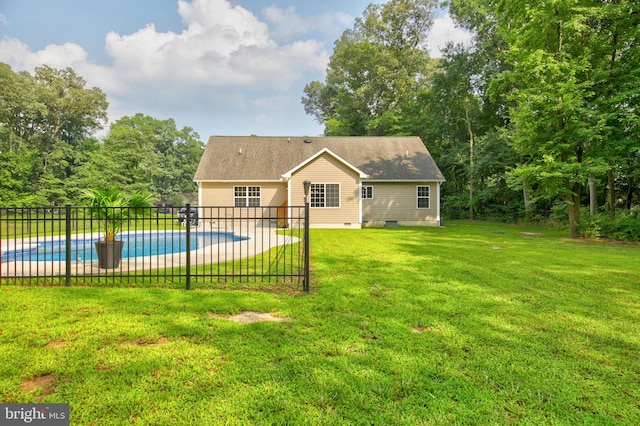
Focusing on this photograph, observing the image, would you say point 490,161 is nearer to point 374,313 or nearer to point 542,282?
point 542,282

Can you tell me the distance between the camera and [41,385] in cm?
253

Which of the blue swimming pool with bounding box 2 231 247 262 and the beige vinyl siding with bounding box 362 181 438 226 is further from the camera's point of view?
the beige vinyl siding with bounding box 362 181 438 226

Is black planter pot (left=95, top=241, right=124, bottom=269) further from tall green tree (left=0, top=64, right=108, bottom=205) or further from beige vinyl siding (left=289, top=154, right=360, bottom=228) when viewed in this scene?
tall green tree (left=0, top=64, right=108, bottom=205)

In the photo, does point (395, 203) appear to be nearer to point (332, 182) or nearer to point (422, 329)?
point (332, 182)

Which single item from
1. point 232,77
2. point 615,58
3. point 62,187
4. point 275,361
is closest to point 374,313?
point 275,361

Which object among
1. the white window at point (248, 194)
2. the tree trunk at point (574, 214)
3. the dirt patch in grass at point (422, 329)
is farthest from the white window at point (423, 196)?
the dirt patch in grass at point (422, 329)

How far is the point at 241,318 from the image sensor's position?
4039 millimetres

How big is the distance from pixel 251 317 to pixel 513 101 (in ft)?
95.4

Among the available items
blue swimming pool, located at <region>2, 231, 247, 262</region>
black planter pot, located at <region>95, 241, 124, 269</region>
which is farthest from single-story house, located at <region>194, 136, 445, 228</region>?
black planter pot, located at <region>95, 241, 124, 269</region>

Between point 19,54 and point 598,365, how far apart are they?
136 ft

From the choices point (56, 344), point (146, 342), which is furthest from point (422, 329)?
point (56, 344)

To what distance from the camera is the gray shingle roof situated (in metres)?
18.8

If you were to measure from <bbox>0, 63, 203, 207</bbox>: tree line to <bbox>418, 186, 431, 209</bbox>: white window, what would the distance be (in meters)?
22.1

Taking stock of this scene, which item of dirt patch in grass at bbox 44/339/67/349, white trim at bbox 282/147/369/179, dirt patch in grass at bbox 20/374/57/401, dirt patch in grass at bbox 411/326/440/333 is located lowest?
dirt patch in grass at bbox 411/326/440/333
